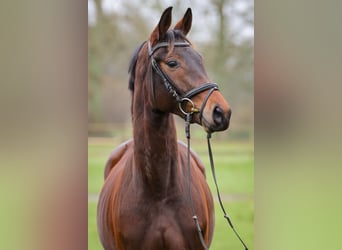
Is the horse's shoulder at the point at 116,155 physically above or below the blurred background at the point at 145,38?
below

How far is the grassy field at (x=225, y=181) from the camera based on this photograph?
3.93 ft

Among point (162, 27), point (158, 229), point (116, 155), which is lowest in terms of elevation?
point (158, 229)

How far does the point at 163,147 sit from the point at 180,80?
0.17 m

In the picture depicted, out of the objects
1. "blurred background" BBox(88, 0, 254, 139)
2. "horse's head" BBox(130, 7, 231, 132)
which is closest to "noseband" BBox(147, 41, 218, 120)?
"horse's head" BBox(130, 7, 231, 132)

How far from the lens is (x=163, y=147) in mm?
1021

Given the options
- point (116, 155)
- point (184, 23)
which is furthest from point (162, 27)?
point (116, 155)

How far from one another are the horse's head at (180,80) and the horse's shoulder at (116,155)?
0.96 feet

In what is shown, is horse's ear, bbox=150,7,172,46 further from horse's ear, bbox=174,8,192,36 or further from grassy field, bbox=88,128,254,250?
grassy field, bbox=88,128,254,250

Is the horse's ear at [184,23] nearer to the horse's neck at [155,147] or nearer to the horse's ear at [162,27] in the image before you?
the horse's ear at [162,27]

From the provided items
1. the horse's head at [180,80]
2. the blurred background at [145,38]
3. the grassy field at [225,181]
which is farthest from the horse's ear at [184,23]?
the grassy field at [225,181]

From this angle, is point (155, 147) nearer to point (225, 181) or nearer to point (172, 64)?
point (172, 64)
